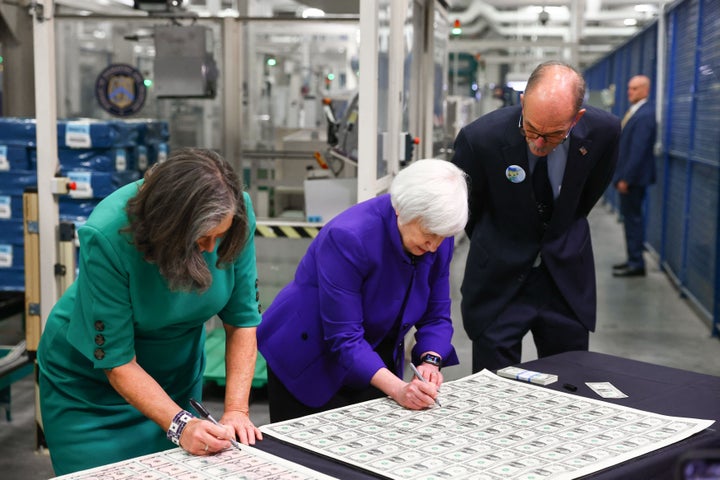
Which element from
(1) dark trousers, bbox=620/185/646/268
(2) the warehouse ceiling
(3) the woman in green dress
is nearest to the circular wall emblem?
(2) the warehouse ceiling

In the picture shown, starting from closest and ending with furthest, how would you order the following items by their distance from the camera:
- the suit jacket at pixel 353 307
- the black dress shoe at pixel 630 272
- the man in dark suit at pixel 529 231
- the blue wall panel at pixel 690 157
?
the suit jacket at pixel 353 307, the man in dark suit at pixel 529 231, the blue wall panel at pixel 690 157, the black dress shoe at pixel 630 272

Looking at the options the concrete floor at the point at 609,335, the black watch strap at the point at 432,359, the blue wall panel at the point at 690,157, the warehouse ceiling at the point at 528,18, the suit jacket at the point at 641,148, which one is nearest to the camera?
the black watch strap at the point at 432,359

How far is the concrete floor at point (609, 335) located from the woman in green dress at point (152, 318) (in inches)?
73.9

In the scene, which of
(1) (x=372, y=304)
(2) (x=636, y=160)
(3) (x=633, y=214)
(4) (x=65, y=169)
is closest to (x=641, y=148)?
(2) (x=636, y=160)

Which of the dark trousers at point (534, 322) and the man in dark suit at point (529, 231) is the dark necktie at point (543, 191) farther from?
the dark trousers at point (534, 322)

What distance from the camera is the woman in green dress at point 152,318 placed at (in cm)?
181

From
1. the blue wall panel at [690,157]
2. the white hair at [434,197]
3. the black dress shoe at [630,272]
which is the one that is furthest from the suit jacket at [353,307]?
the black dress shoe at [630,272]

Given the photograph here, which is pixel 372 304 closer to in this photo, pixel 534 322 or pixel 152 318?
pixel 152 318

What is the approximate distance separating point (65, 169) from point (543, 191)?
8.69 ft

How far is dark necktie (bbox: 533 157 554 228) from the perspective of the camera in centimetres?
279

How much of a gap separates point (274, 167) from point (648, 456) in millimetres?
5319

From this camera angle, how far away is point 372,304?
238 centimetres

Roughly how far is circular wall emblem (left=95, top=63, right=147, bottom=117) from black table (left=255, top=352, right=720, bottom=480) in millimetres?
5113

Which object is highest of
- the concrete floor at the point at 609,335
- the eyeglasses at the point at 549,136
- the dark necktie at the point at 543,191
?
the eyeglasses at the point at 549,136
